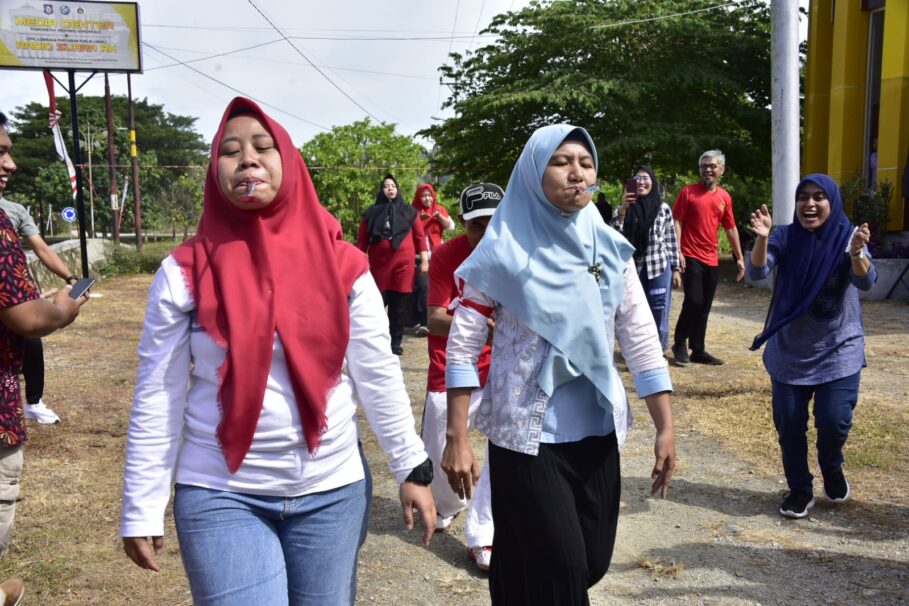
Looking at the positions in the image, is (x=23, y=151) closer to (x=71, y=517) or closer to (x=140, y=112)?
(x=140, y=112)

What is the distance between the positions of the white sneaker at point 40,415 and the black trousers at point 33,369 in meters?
0.18

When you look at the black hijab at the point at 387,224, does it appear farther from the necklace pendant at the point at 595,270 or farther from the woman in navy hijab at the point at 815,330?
the necklace pendant at the point at 595,270

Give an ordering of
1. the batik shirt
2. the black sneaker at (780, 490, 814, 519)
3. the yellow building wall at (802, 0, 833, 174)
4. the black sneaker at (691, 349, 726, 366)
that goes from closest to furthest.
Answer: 1. the batik shirt
2. the black sneaker at (780, 490, 814, 519)
3. the black sneaker at (691, 349, 726, 366)
4. the yellow building wall at (802, 0, 833, 174)

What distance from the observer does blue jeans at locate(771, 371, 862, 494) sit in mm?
4602

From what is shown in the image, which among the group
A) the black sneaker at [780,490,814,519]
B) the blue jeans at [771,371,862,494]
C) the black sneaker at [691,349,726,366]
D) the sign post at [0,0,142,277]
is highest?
the sign post at [0,0,142,277]

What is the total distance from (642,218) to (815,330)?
3636mm

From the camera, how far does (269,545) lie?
7.29 feet

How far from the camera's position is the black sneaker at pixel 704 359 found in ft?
29.0

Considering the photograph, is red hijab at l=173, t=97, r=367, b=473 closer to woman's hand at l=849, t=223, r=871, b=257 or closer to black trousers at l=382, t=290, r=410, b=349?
woman's hand at l=849, t=223, r=871, b=257

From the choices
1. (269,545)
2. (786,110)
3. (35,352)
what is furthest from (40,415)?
(786,110)

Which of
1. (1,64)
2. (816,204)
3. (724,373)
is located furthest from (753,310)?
(1,64)

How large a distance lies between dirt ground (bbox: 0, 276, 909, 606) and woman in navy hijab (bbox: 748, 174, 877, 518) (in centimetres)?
40

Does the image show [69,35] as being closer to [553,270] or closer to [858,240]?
[858,240]

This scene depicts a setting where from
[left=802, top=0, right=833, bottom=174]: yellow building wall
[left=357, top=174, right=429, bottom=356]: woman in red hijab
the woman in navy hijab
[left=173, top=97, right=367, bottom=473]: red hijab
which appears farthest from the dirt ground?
[left=802, top=0, right=833, bottom=174]: yellow building wall
